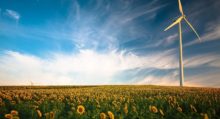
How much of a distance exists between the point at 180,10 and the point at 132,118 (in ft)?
145

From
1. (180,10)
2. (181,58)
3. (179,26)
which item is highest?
(180,10)

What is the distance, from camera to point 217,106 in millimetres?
11523

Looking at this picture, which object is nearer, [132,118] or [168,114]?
[132,118]

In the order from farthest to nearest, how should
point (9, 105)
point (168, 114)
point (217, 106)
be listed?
point (9, 105), point (217, 106), point (168, 114)

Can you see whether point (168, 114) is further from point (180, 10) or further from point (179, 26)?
point (180, 10)

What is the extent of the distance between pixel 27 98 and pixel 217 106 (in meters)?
10.7

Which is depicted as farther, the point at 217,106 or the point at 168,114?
the point at 217,106

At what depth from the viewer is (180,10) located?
49.9 metres

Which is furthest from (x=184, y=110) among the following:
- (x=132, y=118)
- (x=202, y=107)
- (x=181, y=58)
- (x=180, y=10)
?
(x=180, y=10)

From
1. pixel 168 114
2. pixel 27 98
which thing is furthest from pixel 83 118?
pixel 27 98

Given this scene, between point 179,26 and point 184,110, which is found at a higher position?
point 179,26

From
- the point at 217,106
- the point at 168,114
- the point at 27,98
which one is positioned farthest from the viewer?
the point at 27,98

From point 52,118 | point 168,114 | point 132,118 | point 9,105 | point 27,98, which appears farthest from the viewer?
point 27,98

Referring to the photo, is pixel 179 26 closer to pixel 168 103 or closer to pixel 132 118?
pixel 168 103
